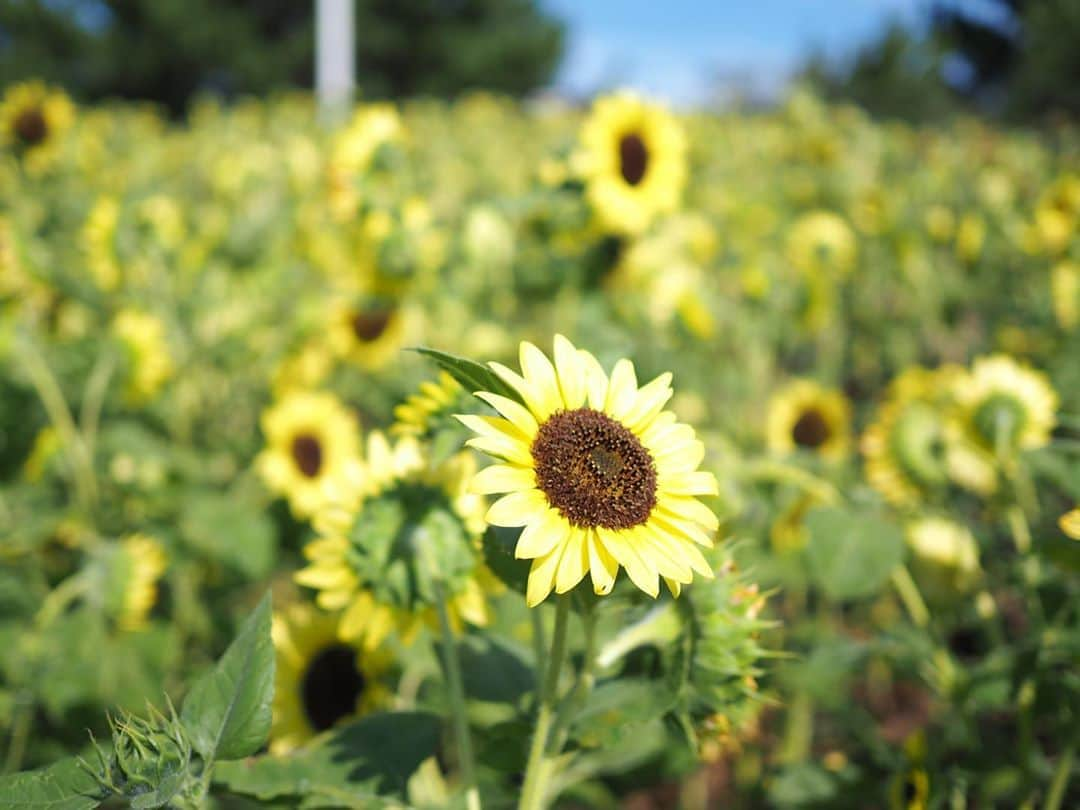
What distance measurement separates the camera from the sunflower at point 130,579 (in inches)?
61.1

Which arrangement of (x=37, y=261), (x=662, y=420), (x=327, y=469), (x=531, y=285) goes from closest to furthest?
(x=662, y=420)
(x=327, y=469)
(x=37, y=261)
(x=531, y=285)

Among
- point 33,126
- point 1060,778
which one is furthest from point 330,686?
point 33,126

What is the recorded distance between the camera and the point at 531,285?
2262 mm

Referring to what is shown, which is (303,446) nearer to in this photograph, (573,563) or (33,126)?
(573,563)

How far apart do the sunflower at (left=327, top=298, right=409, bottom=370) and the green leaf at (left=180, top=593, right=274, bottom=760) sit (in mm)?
1607

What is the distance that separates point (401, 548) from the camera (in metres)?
0.97

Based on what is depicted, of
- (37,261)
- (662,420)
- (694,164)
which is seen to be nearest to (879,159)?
(694,164)

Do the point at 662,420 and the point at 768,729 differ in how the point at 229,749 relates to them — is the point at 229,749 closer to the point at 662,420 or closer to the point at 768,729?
the point at 662,420

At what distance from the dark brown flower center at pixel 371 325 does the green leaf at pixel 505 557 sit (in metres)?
1.61

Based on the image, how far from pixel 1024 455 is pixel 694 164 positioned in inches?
117

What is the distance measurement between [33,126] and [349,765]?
2.47 metres

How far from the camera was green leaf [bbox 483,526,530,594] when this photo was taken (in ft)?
2.53

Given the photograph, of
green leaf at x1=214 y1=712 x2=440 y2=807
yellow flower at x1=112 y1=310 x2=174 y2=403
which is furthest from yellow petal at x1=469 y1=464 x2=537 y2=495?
yellow flower at x1=112 y1=310 x2=174 y2=403

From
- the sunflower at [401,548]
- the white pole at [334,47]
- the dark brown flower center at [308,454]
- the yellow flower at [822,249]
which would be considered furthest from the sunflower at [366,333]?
the white pole at [334,47]
